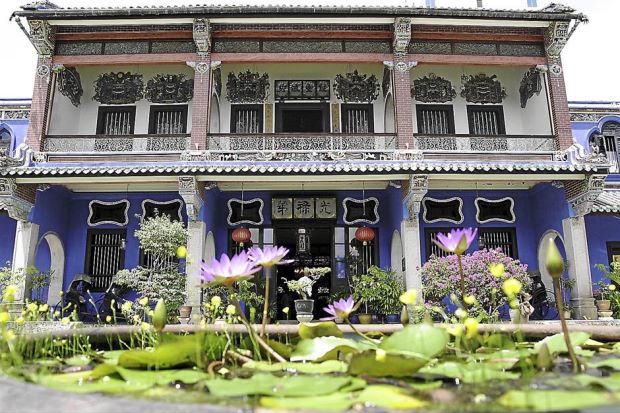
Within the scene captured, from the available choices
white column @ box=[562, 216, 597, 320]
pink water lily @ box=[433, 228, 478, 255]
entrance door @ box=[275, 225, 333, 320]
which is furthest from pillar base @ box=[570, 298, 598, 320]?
pink water lily @ box=[433, 228, 478, 255]

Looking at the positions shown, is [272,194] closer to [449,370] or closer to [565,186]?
[565,186]

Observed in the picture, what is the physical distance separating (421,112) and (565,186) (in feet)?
11.9

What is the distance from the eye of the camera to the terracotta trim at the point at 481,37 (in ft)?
34.8

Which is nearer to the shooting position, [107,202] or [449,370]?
[449,370]

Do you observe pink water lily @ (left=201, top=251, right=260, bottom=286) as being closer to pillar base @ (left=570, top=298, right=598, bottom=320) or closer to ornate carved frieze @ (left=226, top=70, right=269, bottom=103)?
pillar base @ (left=570, top=298, right=598, bottom=320)

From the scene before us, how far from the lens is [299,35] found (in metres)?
10.6

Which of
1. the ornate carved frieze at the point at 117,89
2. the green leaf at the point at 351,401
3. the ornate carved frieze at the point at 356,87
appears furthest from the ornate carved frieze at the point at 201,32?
the green leaf at the point at 351,401

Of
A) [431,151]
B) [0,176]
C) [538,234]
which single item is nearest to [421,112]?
[431,151]

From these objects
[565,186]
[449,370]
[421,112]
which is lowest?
[449,370]

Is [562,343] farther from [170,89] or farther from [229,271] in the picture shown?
[170,89]

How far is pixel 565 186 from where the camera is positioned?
32.3 feet

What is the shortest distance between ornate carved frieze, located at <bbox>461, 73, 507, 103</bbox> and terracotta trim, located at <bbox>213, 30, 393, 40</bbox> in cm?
258

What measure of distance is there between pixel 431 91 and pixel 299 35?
3468 mm

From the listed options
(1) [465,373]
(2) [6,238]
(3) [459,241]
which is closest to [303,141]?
(2) [6,238]
